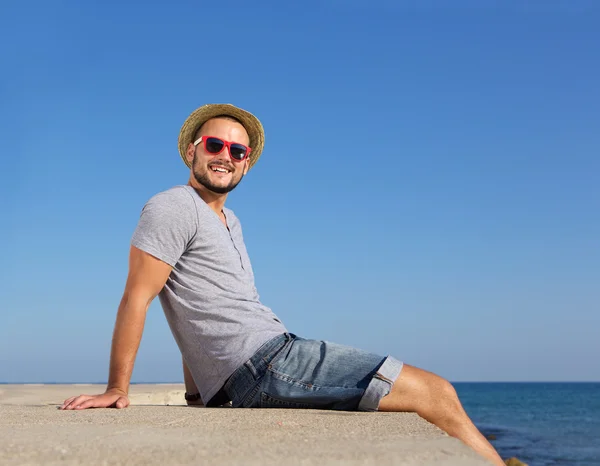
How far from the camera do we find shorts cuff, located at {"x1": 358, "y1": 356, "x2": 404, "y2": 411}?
324 centimetres

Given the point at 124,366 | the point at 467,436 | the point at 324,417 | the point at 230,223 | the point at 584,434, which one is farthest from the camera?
the point at 584,434

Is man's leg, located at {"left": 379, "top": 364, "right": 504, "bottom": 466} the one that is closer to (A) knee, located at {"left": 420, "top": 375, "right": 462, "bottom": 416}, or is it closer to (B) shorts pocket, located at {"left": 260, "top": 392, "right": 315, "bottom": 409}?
(A) knee, located at {"left": 420, "top": 375, "right": 462, "bottom": 416}

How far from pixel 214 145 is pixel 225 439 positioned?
2.42 meters

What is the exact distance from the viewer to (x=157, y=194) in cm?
372

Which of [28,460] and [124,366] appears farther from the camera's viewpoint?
[124,366]

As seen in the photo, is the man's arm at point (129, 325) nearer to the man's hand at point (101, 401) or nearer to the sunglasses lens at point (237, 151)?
the man's hand at point (101, 401)

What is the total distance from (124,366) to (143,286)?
1.45 ft

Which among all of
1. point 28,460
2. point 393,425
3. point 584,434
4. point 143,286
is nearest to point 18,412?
point 143,286

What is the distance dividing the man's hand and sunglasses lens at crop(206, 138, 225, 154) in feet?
5.37

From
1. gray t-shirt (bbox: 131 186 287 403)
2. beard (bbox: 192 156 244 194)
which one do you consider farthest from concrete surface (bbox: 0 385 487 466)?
beard (bbox: 192 156 244 194)

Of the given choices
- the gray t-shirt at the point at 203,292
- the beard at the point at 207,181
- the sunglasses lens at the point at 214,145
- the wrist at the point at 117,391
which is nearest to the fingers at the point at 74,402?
the wrist at the point at 117,391

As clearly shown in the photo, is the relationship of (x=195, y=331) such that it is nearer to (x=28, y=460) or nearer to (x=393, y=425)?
(x=393, y=425)

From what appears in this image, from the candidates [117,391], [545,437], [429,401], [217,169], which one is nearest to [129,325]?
Result: [117,391]

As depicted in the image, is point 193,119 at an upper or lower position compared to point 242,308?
upper
